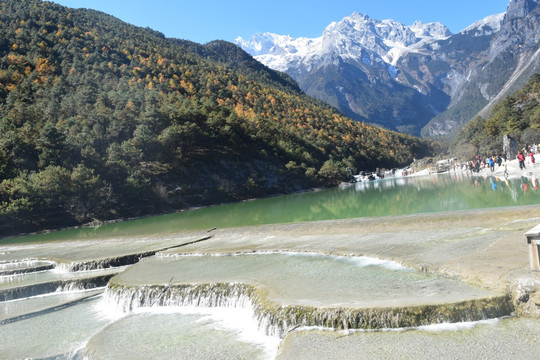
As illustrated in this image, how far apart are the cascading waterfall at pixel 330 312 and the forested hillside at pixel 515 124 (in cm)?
9409

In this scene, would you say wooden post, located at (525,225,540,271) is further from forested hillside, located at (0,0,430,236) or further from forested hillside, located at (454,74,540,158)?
forested hillside, located at (454,74,540,158)

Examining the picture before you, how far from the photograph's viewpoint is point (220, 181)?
84.1 metres

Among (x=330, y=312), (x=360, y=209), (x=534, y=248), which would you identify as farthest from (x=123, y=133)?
(x=534, y=248)

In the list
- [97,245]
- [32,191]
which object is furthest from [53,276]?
[32,191]

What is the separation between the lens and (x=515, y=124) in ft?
322

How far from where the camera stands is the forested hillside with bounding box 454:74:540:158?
287 ft

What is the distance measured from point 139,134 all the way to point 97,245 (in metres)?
46.2

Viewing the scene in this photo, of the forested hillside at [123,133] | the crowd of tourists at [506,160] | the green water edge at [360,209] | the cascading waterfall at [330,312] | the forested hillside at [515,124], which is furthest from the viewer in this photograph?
the forested hillside at [515,124]

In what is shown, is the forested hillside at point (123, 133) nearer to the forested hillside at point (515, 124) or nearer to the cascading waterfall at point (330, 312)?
the forested hillside at point (515, 124)

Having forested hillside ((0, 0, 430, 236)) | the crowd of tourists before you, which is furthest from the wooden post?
forested hillside ((0, 0, 430, 236))

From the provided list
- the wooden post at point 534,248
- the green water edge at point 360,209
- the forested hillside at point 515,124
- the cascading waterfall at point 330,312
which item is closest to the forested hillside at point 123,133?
the green water edge at point 360,209

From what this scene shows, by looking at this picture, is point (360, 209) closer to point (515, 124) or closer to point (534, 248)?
point (534, 248)

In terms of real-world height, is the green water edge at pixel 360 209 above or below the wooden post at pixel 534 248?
below

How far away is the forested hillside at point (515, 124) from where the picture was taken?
8756cm
